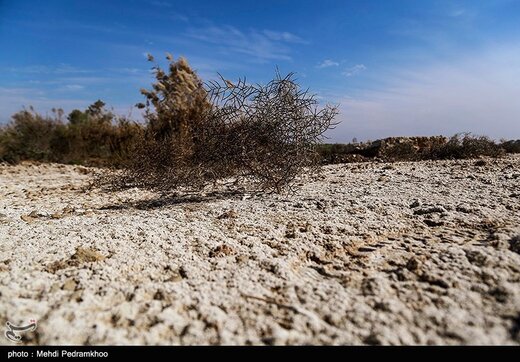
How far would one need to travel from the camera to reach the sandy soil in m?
1.37

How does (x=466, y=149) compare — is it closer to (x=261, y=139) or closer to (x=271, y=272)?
(x=261, y=139)

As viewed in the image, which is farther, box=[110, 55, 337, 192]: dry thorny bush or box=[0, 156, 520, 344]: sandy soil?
box=[110, 55, 337, 192]: dry thorny bush

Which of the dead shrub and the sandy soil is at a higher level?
the dead shrub

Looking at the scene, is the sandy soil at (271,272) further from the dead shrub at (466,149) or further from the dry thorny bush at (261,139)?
the dead shrub at (466,149)

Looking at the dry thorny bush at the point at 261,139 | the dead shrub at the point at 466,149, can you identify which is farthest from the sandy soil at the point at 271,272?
the dead shrub at the point at 466,149

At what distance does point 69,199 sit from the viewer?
4.04 m

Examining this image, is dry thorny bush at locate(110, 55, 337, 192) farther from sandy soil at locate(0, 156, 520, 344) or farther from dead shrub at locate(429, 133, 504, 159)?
dead shrub at locate(429, 133, 504, 159)

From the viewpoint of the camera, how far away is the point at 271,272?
73.5 inches

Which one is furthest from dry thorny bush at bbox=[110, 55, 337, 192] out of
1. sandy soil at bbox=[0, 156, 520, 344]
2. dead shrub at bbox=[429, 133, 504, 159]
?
dead shrub at bbox=[429, 133, 504, 159]

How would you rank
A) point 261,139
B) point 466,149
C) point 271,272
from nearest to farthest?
1. point 271,272
2. point 261,139
3. point 466,149

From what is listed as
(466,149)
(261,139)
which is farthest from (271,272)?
(466,149)

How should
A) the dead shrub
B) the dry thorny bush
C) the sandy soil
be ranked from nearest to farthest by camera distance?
1. the sandy soil
2. the dry thorny bush
3. the dead shrub

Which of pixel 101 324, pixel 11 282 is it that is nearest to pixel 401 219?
pixel 101 324

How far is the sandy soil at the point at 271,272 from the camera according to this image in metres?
1.37
